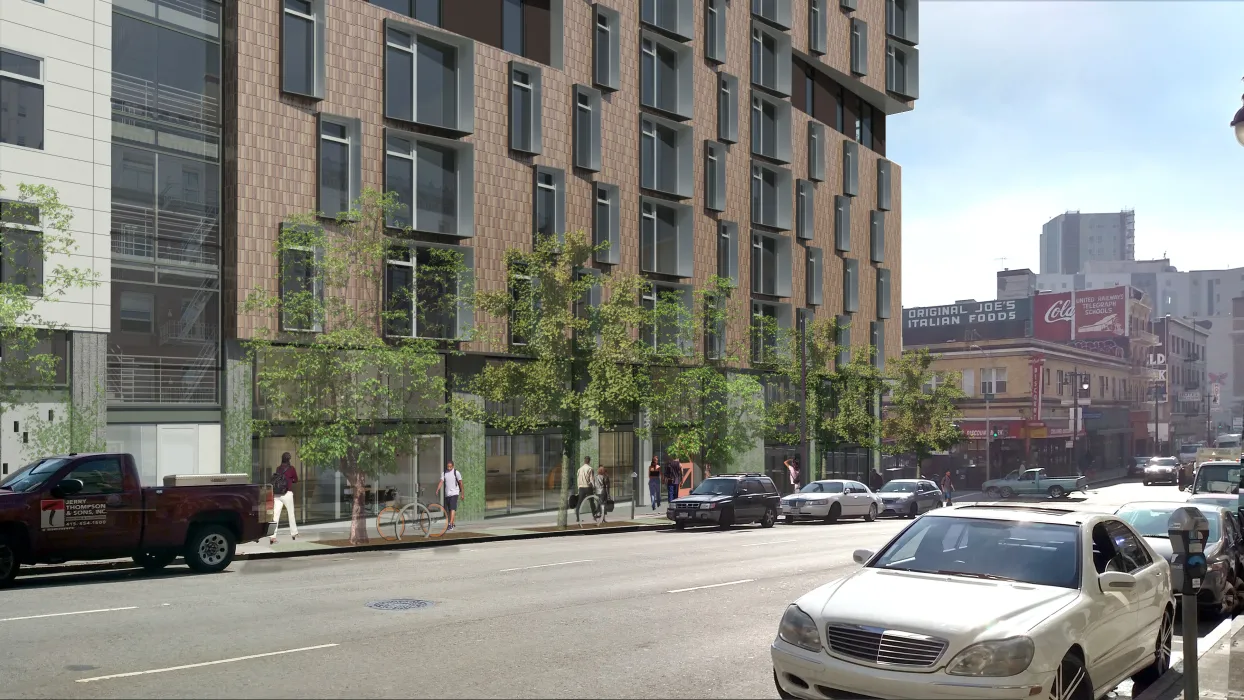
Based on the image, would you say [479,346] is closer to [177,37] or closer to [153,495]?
[177,37]

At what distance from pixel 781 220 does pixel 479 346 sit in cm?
2055

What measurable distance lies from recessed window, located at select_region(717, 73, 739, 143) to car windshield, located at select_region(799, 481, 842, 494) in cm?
1553

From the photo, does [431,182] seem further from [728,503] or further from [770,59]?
[770,59]

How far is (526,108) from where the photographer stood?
37375mm

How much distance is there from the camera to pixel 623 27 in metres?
41.7

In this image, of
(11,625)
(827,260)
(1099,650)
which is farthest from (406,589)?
(827,260)

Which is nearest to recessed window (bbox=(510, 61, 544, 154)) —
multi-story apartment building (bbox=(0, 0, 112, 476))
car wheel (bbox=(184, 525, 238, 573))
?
multi-story apartment building (bbox=(0, 0, 112, 476))

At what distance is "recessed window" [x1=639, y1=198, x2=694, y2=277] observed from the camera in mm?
43062

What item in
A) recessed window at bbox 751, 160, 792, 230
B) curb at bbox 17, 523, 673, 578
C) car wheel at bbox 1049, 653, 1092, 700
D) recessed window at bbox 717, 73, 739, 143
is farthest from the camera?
recessed window at bbox 751, 160, 792, 230

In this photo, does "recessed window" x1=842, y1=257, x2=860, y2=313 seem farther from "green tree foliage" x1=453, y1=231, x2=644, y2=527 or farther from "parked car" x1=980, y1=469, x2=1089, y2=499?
"green tree foliage" x1=453, y1=231, x2=644, y2=527

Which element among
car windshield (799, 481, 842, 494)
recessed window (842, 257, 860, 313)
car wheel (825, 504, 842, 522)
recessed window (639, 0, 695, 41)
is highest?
recessed window (639, 0, 695, 41)

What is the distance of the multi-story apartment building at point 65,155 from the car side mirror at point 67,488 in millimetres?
8740

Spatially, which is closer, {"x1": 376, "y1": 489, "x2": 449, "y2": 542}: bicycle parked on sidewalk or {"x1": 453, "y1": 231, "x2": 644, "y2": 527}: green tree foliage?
{"x1": 376, "y1": 489, "x2": 449, "y2": 542}: bicycle parked on sidewalk

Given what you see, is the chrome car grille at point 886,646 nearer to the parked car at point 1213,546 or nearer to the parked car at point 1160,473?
the parked car at point 1213,546
